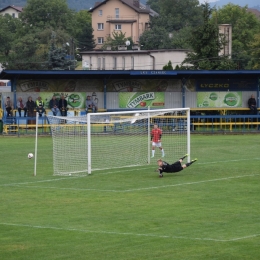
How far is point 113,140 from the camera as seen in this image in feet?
108

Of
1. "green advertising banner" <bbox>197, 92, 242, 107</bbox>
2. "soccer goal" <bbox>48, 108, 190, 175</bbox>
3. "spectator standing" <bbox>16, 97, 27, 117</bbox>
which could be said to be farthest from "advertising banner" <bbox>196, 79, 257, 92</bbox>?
"soccer goal" <bbox>48, 108, 190, 175</bbox>

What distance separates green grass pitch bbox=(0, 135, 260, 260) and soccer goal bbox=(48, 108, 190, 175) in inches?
30.9

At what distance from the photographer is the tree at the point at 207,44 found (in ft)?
214

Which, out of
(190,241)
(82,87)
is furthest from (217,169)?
(82,87)

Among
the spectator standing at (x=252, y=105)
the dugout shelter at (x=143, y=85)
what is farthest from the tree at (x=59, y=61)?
the spectator standing at (x=252, y=105)

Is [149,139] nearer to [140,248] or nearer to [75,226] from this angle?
[75,226]

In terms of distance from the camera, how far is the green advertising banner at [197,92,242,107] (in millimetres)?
52656

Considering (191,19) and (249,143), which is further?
(191,19)

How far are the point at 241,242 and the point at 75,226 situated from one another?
13.4 feet

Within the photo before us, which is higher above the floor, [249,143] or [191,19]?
[191,19]

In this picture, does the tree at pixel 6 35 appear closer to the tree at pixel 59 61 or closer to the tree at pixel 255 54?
the tree at pixel 255 54

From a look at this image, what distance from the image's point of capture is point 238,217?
18.2m

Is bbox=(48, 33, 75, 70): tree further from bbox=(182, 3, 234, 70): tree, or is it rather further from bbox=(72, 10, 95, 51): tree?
bbox=(72, 10, 95, 51): tree

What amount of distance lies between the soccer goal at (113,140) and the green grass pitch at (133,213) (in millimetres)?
786
